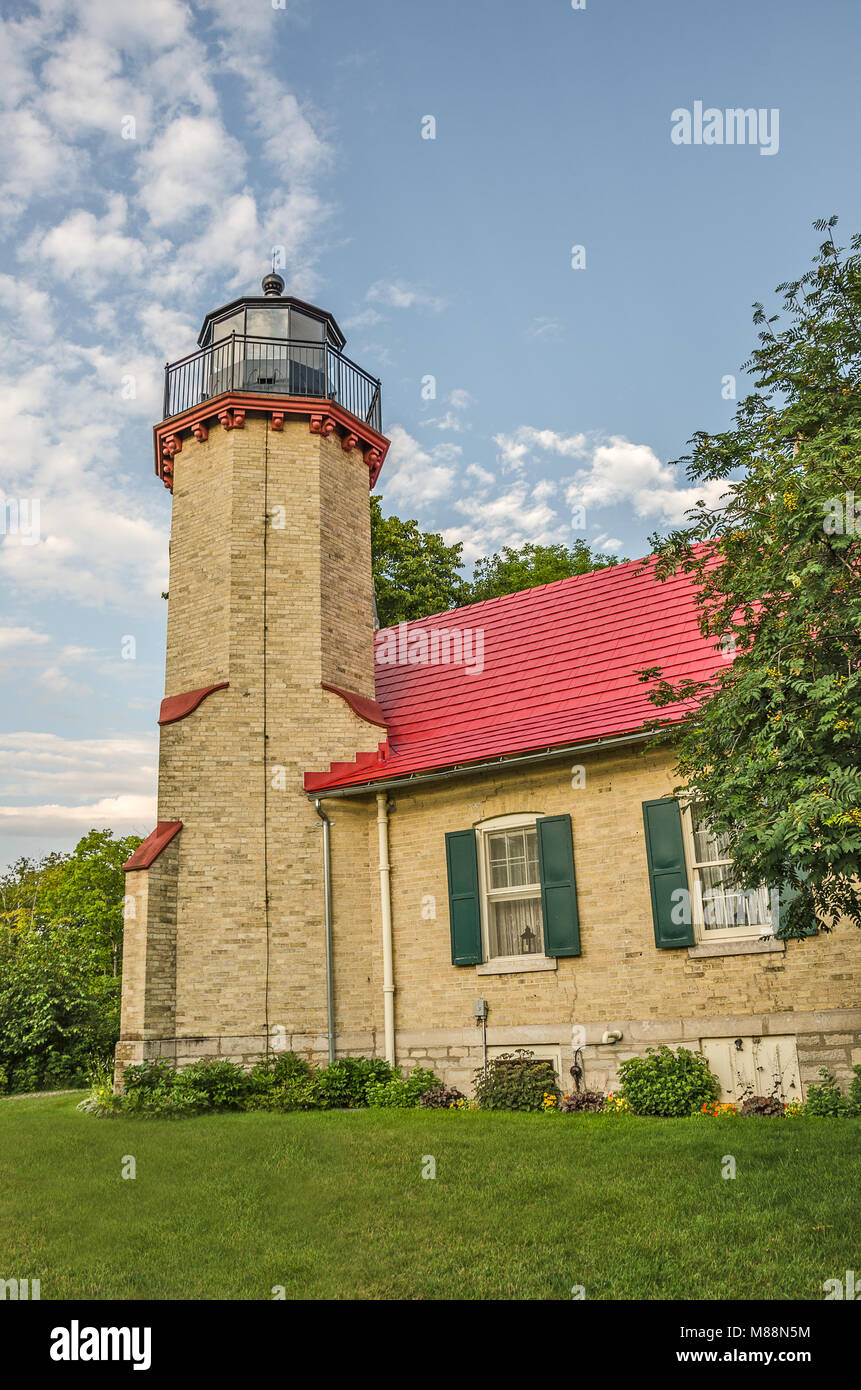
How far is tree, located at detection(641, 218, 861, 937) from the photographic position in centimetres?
570

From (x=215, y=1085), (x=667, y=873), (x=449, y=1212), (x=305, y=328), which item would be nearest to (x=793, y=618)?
(x=449, y=1212)

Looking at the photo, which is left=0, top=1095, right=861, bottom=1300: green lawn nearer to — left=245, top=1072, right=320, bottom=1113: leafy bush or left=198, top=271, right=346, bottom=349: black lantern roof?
left=245, top=1072, right=320, bottom=1113: leafy bush

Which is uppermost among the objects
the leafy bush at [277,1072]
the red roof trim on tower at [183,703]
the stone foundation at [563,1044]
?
the red roof trim on tower at [183,703]

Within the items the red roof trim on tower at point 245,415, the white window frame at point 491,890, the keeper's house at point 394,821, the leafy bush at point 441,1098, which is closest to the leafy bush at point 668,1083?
the keeper's house at point 394,821

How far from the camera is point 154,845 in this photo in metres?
13.9

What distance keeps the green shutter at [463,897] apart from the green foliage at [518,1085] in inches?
52.5

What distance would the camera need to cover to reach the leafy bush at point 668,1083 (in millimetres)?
10805

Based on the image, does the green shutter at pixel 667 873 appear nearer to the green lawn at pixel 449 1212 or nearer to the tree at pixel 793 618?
the green lawn at pixel 449 1212

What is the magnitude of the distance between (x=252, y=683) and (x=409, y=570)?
10.5 meters

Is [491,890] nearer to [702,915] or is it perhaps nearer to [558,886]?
[558,886]

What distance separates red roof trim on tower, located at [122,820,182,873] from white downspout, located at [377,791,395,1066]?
285 centimetres

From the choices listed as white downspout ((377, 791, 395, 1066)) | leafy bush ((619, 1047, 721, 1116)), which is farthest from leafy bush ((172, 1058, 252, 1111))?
leafy bush ((619, 1047, 721, 1116))
